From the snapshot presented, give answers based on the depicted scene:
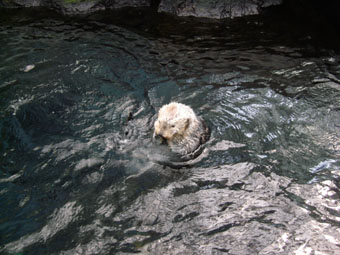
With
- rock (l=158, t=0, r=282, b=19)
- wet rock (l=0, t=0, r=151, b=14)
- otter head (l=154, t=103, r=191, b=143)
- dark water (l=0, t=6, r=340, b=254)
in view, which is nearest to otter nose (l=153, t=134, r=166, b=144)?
otter head (l=154, t=103, r=191, b=143)

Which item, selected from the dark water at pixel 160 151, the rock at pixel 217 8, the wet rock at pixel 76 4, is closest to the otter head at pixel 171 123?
the dark water at pixel 160 151

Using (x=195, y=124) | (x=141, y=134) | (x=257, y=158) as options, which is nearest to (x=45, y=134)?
(x=141, y=134)

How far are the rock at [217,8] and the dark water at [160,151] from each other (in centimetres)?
119

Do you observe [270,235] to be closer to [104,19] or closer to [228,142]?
[228,142]

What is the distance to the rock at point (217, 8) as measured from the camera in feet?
26.3

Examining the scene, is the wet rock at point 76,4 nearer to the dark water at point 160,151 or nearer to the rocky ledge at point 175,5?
the rocky ledge at point 175,5

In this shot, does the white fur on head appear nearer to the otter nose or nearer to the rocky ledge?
the otter nose

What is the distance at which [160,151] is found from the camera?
4359mm

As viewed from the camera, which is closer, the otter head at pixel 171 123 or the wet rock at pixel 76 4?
the otter head at pixel 171 123

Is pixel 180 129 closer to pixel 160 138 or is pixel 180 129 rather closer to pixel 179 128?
pixel 179 128

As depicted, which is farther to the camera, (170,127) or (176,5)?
(176,5)

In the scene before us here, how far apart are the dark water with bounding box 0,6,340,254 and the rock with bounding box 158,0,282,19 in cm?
119

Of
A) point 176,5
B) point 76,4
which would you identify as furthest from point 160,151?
point 76,4

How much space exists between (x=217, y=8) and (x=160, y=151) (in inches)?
205
